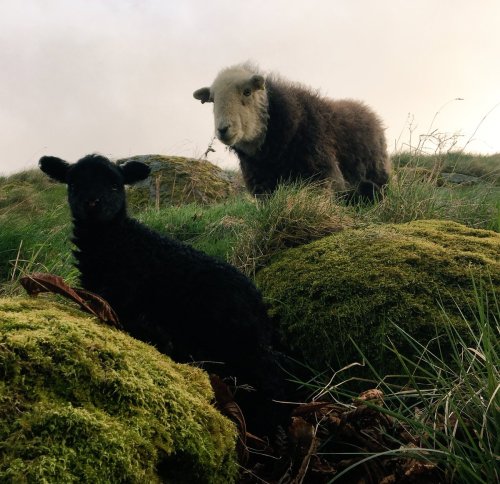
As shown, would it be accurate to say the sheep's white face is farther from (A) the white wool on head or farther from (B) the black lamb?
(B) the black lamb

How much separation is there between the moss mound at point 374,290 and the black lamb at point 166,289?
2.25 feet

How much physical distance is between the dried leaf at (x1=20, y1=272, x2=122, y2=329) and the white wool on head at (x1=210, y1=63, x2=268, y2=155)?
5.43 meters

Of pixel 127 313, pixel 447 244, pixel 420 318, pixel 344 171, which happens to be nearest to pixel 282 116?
pixel 344 171

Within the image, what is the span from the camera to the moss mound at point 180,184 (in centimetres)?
1149

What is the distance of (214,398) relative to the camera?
215cm

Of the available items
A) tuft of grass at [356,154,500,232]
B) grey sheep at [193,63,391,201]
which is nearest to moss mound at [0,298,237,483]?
tuft of grass at [356,154,500,232]

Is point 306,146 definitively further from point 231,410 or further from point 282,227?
point 231,410

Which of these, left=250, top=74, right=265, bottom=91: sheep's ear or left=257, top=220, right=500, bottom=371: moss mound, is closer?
left=257, top=220, right=500, bottom=371: moss mound

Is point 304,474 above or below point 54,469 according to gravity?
below

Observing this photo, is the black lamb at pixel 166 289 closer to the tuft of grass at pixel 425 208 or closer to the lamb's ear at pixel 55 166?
the lamb's ear at pixel 55 166

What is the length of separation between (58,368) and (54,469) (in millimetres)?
348

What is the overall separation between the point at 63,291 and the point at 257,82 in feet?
19.7

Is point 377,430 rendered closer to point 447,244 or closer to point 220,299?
point 220,299

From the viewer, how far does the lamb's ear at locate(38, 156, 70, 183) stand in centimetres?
356
